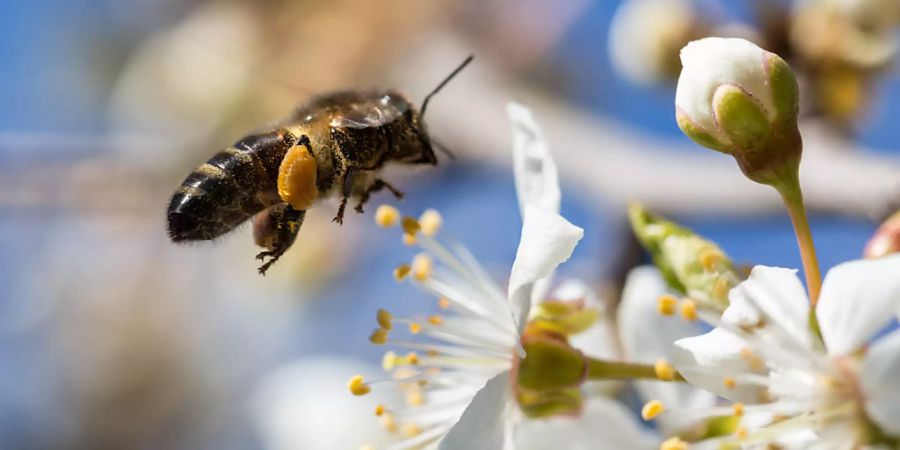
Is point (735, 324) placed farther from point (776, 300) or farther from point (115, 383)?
point (115, 383)

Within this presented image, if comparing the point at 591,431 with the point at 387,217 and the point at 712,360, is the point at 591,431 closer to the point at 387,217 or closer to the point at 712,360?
the point at 712,360

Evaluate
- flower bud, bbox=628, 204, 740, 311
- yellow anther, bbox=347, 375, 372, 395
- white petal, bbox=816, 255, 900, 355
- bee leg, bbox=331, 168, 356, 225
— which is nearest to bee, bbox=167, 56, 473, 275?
bee leg, bbox=331, 168, 356, 225

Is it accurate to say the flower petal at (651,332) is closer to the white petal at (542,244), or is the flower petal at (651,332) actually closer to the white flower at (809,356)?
the white flower at (809,356)

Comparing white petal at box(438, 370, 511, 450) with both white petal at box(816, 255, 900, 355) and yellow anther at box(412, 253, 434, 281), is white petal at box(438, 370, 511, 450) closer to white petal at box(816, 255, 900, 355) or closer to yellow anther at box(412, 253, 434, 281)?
yellow anther at box(412, 253, 434, 281)

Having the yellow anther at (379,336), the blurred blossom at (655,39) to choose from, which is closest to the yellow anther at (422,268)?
the yellow anther at (379,336)

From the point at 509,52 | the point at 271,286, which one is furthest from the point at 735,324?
the point at 271,286
